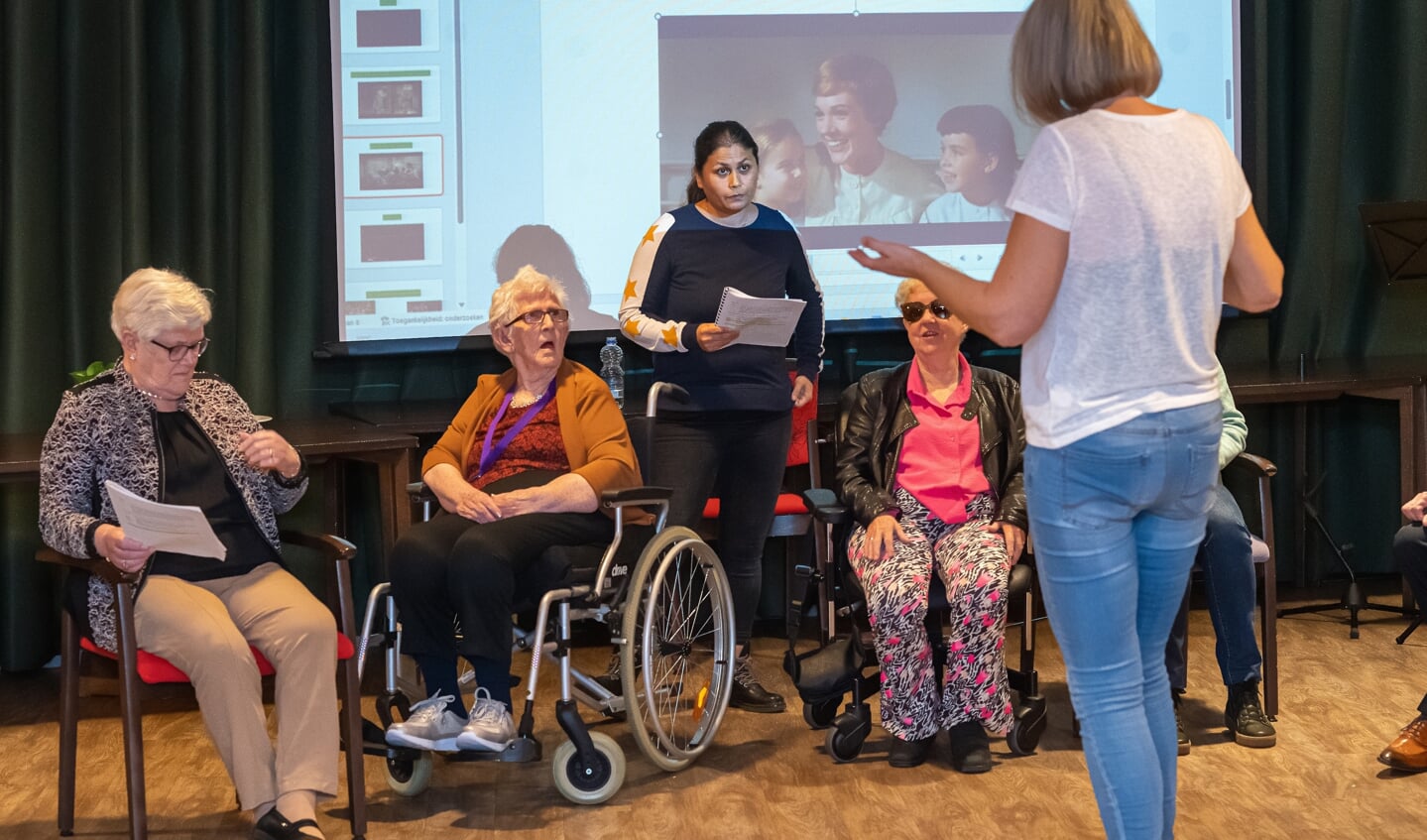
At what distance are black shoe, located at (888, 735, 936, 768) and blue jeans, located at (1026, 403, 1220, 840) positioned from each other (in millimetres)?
1278

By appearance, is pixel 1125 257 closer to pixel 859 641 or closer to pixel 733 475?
pixel 859 641

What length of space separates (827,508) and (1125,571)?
4.95 feet

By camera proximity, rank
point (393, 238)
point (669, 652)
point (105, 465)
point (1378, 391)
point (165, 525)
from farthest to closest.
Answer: point (393, 238) < point (1378, 391) < point (669, 652) < point (105, 465) < point (165, 525)

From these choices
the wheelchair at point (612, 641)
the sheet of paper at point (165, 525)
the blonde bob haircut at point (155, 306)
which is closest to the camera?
the sheet of paper at point (165, 525)

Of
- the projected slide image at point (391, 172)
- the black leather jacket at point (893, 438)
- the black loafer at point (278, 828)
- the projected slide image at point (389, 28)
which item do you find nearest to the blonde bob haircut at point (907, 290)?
the black leather jacket at point (893, 438)

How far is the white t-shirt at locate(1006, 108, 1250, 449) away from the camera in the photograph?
1.83 meters

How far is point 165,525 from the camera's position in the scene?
8.59ft

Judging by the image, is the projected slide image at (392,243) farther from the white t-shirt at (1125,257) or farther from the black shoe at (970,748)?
the white t-shirt at (1125,257)

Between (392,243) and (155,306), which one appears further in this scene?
(392,243)

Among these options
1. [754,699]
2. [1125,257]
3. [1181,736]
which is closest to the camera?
[1125,257]

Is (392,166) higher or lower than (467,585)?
higher

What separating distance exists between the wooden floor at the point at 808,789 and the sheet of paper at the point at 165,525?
0.54m

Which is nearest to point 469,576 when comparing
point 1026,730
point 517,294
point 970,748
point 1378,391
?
point 517,294

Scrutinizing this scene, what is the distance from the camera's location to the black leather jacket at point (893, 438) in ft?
11.1
